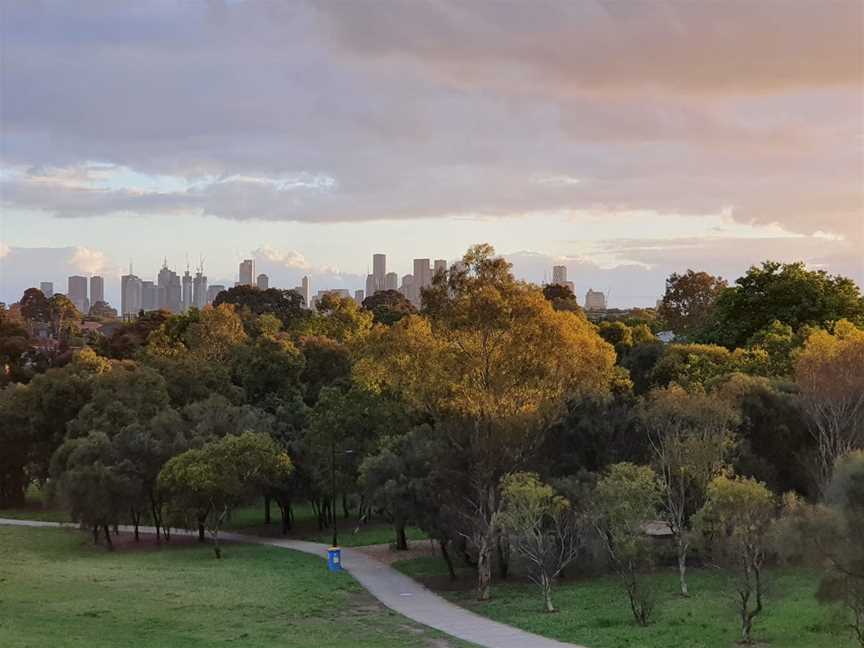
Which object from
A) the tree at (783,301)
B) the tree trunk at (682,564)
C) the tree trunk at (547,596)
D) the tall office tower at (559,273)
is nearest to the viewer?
the tree trunk at (547,596)

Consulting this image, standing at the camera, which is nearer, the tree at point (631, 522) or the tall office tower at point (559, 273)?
the tree at point (631, 522)

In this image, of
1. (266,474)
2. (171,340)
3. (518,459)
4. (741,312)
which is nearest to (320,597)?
(518,459)

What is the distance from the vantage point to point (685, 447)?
2988 cm

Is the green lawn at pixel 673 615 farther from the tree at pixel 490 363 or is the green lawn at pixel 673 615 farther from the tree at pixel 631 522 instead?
the tree at pixel 490 363

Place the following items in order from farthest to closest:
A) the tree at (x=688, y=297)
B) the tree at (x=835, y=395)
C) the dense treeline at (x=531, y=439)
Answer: the tree at (x=688, y=297)
the tree at (x=835, y=395)
the dense treeline at (x=531, y=439)

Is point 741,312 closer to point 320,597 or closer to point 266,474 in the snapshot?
point 266,474

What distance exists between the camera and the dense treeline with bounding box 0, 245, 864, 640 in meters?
26.2

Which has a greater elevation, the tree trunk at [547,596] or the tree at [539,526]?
the tree at [539,526]

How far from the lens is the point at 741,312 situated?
56.5 m

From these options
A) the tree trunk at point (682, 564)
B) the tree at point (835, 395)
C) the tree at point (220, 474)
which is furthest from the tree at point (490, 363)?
the tree at point (220, 474)

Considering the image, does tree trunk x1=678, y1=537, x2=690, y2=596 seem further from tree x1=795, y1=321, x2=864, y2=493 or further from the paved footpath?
tree x1=795, y1=321, x2=864, y2=493

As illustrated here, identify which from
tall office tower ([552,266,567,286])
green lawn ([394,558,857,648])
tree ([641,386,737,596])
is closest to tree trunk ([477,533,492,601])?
green lawn ([394,558,857,648])

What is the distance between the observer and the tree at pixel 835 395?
109 feet

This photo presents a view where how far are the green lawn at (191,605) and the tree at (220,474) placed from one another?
8.41 ft
